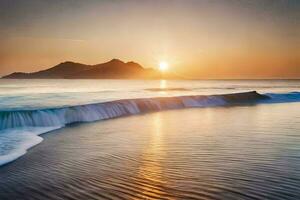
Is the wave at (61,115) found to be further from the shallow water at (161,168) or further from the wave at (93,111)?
the shallow water at (161,168)

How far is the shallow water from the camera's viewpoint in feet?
25.0

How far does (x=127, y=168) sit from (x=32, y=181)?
2.59m

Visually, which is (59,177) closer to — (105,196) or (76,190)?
(76,190)

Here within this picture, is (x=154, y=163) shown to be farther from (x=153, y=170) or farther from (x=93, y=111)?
(x=93, y=111)

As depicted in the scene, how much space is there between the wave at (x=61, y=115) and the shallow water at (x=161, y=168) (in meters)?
1.06

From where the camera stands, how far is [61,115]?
79.6ft

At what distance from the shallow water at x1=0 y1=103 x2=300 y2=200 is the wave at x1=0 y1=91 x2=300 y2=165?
3.49ft

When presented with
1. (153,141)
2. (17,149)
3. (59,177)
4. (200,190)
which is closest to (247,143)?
(153,141)

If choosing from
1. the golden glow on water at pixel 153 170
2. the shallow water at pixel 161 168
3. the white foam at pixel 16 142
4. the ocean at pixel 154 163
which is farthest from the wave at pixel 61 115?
the golden glow on water at pixel 153 170

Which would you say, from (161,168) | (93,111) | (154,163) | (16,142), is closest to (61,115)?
(93,111)

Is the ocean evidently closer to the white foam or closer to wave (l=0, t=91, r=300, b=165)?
the white foam

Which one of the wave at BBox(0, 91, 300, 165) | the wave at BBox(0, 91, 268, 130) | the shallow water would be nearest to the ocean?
the shallow water

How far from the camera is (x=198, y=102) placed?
3859cm

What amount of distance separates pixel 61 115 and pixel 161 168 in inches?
633
